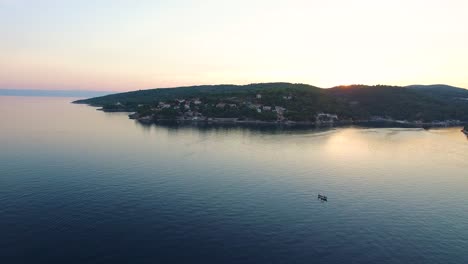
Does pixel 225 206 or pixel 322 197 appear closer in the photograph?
pixel 225 206

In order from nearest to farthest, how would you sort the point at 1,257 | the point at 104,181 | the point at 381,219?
1. the point at 1,257
2. the point at 381,219
3. the point at 104,181

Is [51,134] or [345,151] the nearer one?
[345,151]

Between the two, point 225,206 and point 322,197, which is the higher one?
point 322,197

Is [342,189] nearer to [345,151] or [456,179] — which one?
[456,179]

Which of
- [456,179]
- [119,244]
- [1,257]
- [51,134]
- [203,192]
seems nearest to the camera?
[1,257]

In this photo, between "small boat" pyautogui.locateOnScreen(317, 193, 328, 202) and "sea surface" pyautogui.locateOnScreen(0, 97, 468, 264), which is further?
"small boat" pyautogui.locateOnScreen(317, 193, 328, 202)

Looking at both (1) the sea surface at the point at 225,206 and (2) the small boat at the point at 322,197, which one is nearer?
(1) the sea surface at the point at 225,206

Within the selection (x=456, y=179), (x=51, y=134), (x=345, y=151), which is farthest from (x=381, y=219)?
(x=51, y=134)
